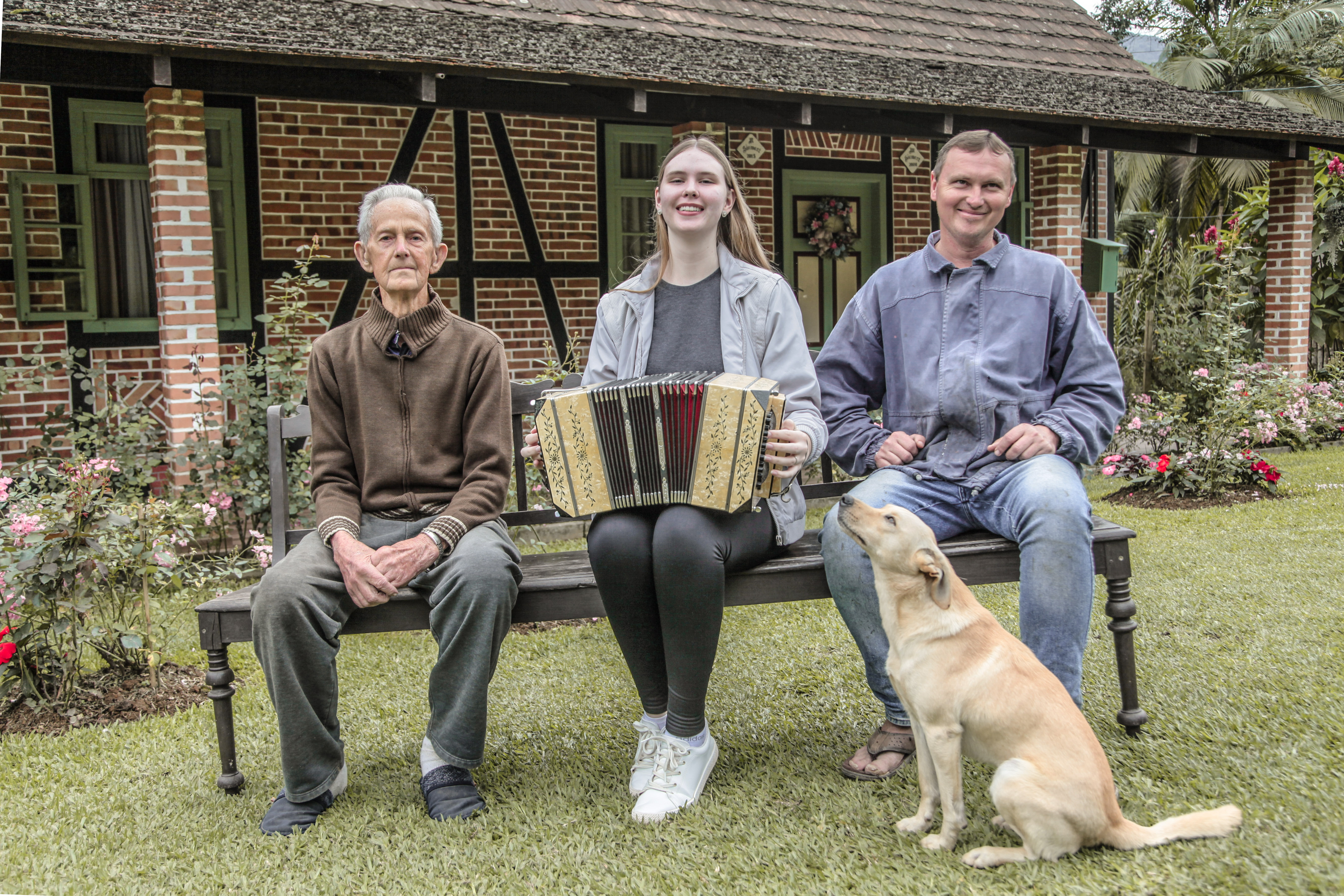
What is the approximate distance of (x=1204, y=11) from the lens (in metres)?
29.2

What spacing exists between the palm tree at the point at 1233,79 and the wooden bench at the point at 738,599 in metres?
20.4

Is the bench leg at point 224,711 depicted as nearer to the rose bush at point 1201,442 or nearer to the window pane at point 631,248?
the rose bush at point 1201,442

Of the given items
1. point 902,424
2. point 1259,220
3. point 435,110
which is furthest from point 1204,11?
point 902,424

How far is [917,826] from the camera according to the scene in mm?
2660

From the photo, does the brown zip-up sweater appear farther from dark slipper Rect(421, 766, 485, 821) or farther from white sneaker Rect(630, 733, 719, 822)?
white sneaker Rect(630, 733, 719, 822)

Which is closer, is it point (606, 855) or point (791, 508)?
point (606, 855)

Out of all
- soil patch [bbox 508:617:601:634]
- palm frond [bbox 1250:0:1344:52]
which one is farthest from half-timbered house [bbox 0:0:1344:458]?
palm frond [bbox 1250:0:1344:52]

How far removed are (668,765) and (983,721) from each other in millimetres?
875

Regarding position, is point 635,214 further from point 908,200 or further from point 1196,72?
point 1196,72

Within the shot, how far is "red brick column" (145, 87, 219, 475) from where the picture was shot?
598 centimetres

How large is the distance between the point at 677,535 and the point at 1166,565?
371cm

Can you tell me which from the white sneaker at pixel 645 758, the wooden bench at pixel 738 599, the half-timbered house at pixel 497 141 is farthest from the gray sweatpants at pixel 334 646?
the half-timbered house at pixel 497 141

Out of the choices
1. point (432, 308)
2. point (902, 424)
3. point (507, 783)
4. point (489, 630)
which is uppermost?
point (432, 308)

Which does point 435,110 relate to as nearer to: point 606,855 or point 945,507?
point 945,507
